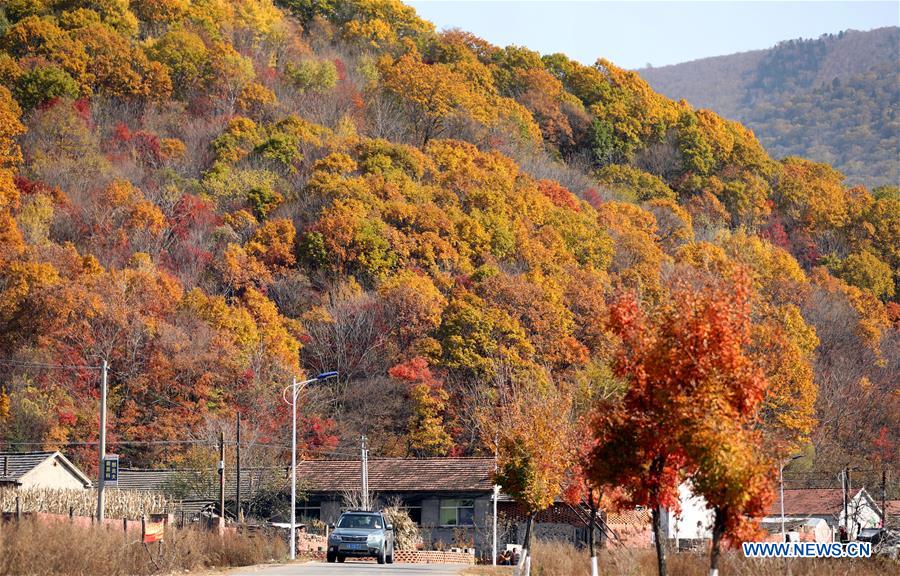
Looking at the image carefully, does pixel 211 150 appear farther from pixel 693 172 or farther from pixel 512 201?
pixel 693 172

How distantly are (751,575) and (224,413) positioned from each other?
42761 mm

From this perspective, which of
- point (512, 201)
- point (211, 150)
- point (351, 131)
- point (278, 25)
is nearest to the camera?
point (512, 201)

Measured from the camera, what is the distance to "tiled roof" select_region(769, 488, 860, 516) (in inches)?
2520

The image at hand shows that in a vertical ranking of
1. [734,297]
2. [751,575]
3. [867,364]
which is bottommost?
[751,575]

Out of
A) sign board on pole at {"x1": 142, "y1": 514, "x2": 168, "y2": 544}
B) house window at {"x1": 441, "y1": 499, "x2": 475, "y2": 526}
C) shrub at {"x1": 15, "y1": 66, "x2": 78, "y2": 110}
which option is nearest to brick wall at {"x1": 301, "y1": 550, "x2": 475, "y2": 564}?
house window at {"x1": 441, "y1": 499, "x2": 475, "y2": 526}

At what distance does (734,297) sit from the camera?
20.8 metres

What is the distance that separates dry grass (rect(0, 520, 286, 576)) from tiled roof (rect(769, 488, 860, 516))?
1368 inches

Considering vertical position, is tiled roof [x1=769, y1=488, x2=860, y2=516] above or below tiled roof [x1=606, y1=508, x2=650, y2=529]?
above

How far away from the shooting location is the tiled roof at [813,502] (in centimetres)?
6400

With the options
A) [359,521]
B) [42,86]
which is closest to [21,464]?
[359,521]

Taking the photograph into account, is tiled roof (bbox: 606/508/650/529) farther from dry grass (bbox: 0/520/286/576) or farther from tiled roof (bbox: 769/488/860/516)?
dry grass (bbox: 0/520/286/576)

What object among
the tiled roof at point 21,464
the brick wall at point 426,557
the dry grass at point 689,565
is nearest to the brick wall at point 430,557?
the brick wall at point 426,557

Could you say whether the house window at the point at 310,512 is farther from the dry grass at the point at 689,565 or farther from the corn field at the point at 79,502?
the dry grass at the point at 689,565

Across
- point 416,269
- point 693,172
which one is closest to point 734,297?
point 416,269
